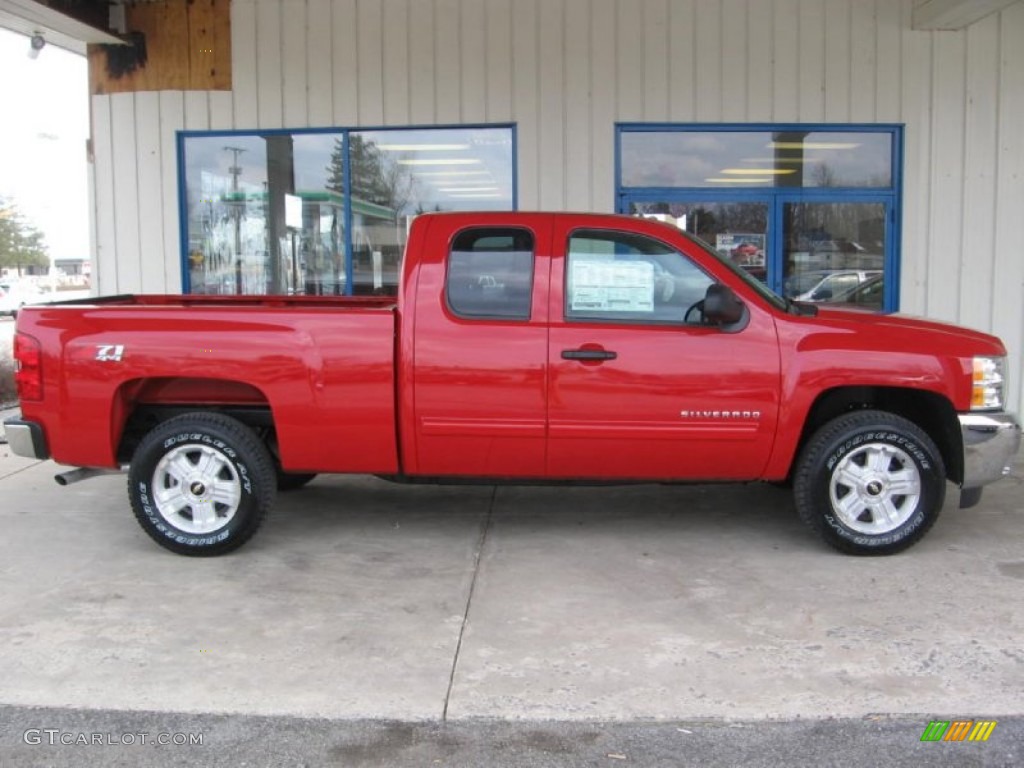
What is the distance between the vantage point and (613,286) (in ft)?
17.9

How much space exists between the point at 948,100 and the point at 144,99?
8169mm

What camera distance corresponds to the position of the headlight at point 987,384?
17.6ft

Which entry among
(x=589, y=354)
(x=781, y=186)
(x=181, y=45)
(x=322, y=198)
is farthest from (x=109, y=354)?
(x=781, y=186)

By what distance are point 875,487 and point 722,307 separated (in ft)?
4.60

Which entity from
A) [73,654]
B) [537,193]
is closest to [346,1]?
[537,193]

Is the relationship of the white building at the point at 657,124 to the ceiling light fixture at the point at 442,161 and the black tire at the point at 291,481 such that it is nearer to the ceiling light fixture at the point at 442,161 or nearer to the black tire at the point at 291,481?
the ceiling light fixture at the point at 442,161

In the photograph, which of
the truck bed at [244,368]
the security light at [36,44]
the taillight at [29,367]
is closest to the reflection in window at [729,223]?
the truck bed at [244,368]

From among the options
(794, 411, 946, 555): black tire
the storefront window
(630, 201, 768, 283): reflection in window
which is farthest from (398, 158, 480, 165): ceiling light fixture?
(794, 411, 946, 555): black tire

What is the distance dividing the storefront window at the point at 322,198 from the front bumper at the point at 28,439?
479 centimetres

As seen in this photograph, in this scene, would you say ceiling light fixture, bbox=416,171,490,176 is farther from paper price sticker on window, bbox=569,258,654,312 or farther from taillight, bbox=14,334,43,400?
taillight, bbox=14,334,43,400

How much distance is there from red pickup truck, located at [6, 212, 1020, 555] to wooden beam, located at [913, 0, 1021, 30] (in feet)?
14.5

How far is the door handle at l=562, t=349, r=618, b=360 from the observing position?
208 inches

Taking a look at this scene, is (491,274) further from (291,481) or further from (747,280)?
(291,481)

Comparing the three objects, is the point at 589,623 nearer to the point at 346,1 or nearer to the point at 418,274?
the point at 418,274
